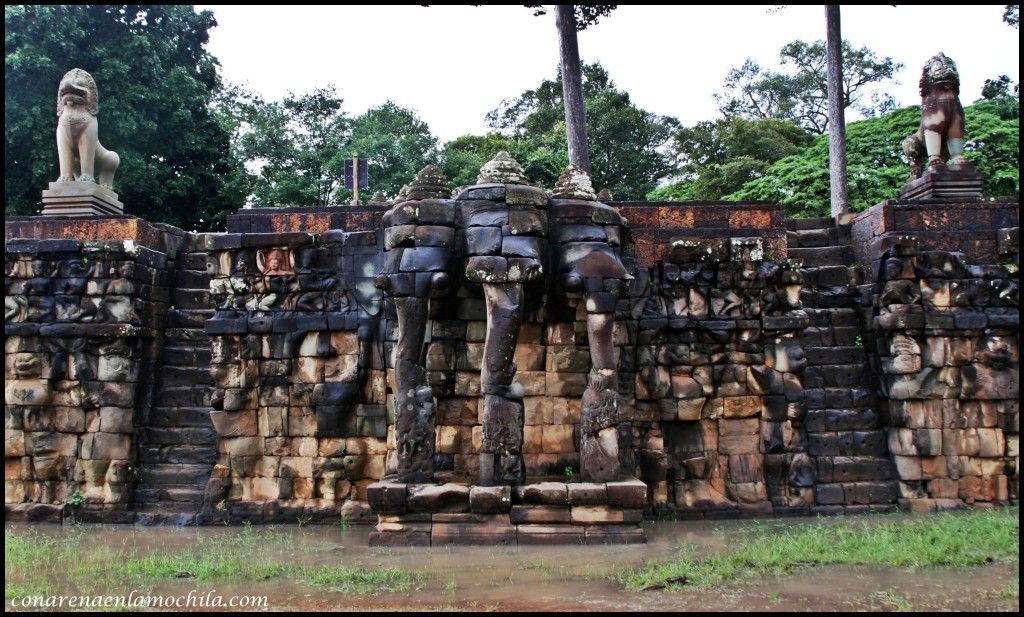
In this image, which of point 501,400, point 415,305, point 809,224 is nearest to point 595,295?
point 501,400

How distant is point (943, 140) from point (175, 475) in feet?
34.6

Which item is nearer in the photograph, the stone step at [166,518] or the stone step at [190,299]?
the stone step at [166,518]

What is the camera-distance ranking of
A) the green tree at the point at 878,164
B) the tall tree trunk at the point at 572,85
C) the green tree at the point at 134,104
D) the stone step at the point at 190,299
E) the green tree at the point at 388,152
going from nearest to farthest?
the stone step at the point at 190,299 → the green tree at the point at 134,104 → the tall tree trunk at the point at 572,85 → the green tree at the point at 878,164 → the green tree at the point at 388,152

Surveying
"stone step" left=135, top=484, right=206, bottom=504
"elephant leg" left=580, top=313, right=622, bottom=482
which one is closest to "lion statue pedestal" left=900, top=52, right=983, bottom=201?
"elephant leg" left=580, top=313, right=622, bottom=482

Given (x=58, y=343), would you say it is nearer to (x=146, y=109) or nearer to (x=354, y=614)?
(x=354, y=614)

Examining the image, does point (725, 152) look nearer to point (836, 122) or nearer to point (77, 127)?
point (836, 122)

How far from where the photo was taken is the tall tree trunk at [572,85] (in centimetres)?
1764

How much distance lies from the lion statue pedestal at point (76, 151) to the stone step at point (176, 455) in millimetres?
3021

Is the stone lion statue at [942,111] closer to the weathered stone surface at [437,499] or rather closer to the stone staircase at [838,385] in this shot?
the stone staircase at [838,385]

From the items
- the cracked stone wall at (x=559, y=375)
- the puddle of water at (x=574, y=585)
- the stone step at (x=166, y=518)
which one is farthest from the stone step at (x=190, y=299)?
the puddle of water at (x=574, y=585)

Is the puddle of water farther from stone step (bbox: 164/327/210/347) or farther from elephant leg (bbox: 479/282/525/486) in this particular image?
stone step (bbox: 164/327/210/347)

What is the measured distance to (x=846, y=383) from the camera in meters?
10.1

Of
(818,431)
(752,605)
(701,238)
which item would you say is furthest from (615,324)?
(752,605)

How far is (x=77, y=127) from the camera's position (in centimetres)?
1036
